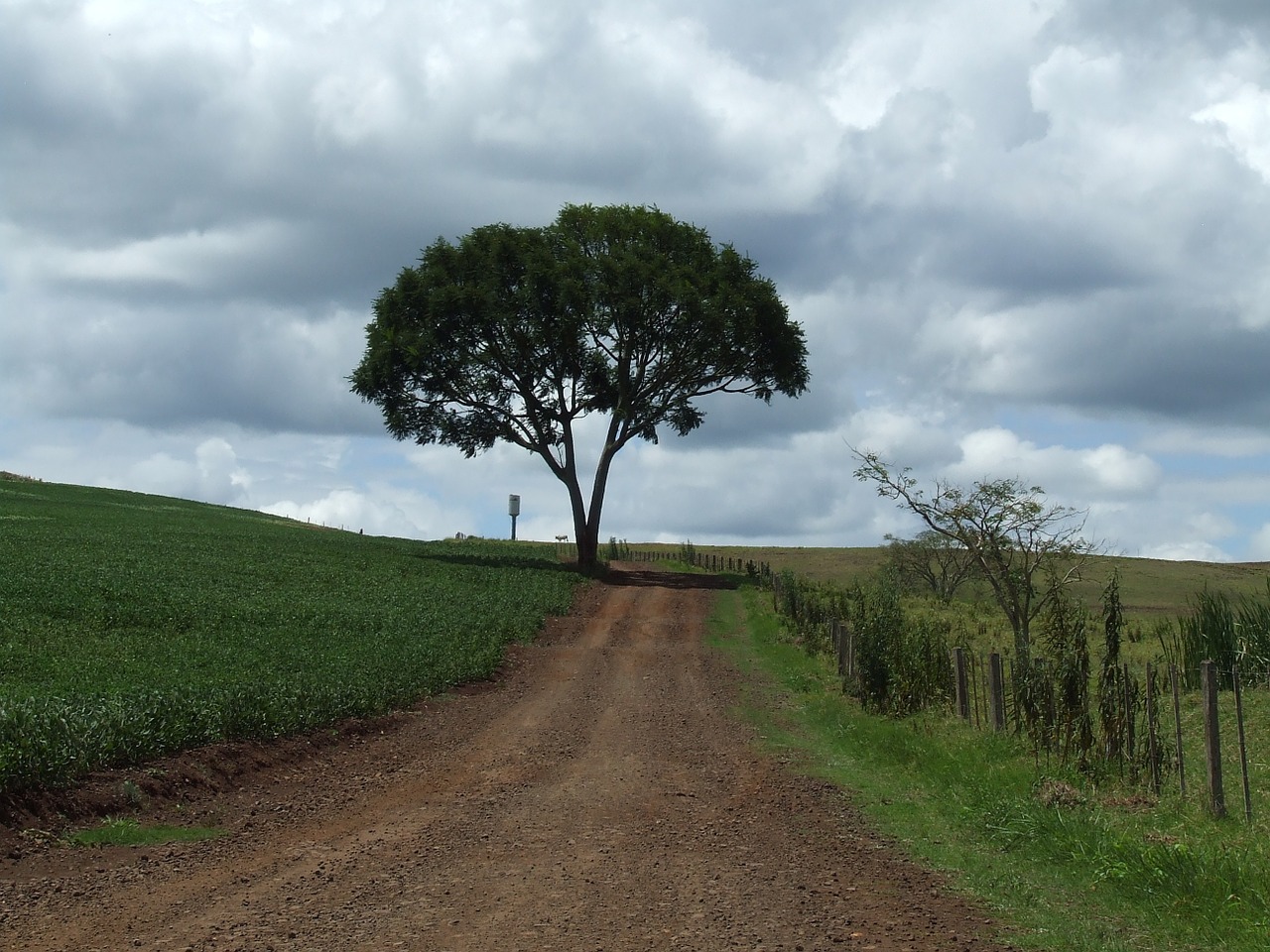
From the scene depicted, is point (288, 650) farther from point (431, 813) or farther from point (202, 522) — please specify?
point (202, 522)

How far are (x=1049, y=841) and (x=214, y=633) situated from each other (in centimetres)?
1813

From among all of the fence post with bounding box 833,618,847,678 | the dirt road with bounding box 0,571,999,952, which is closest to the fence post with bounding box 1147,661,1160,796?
the dirt road with bounding box 0,571,999,952

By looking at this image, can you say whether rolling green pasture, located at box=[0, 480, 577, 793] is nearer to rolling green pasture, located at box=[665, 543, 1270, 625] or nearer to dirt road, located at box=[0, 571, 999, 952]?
dirt road, located at box=[0, 571, 999, 952]

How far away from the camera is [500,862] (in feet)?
32.3

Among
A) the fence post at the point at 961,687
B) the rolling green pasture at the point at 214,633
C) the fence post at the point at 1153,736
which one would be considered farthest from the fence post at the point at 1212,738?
the rolling green pasture at the point at 214,633

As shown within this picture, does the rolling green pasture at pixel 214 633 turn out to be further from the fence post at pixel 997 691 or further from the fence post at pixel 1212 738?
the fence post at pixel 1212 738

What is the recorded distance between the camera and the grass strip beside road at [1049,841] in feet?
26.1

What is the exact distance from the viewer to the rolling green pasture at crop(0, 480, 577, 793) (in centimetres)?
1394

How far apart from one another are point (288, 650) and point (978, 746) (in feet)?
42.6

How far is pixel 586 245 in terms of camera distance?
2015 inches

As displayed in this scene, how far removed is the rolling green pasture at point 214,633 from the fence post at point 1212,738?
11.3m

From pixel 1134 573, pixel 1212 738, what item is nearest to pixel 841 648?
pixel 1212 738

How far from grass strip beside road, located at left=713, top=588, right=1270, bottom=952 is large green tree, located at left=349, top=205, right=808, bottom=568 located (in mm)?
32581

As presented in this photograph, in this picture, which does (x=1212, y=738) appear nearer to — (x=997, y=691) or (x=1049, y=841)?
(x=1049, y=841)
